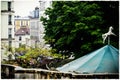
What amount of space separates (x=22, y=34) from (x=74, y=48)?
38.6m

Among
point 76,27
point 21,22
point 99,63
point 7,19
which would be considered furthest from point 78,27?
point 21,22

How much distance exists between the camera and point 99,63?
30.0 ft

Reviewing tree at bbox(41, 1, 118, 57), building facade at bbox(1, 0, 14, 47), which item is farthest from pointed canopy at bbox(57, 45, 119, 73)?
building facade at bbox(1, 0, 14, 47)

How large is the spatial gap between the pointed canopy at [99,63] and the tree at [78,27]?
19.9ft

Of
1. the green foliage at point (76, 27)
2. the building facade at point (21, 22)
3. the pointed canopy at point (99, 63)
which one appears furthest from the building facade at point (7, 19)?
the building facade at point (21, 22)

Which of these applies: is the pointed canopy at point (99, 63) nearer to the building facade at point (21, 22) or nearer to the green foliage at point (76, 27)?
the green foliage at point (76, 27)

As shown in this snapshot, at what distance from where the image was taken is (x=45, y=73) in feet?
29.9

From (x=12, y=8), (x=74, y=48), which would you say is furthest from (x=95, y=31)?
(x=12, y=8)

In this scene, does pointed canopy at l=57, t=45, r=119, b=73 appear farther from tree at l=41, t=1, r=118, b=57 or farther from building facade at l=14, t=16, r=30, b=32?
building facade at l=14, t=16, r=30, b=32

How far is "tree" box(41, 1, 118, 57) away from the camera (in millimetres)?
15884

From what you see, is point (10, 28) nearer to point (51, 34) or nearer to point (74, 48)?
point (51, 34)

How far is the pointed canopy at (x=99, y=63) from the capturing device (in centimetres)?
902

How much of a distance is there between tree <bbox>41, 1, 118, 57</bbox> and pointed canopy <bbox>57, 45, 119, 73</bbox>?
6078mm

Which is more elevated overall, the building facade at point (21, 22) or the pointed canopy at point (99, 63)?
the building facade at point (21, 22)
